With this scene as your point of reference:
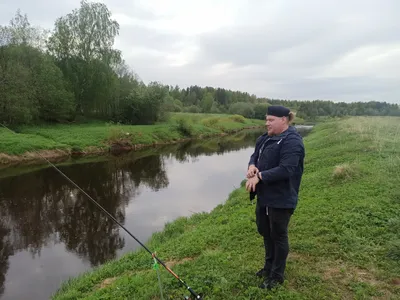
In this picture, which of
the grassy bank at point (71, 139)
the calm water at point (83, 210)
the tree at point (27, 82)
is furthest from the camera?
the tree at point (27, 82)

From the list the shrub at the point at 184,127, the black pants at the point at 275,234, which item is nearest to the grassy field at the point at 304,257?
the black pants at the point at 275,234

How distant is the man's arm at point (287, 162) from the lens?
12.1ft

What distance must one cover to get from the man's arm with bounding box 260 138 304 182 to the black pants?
49 centimetres

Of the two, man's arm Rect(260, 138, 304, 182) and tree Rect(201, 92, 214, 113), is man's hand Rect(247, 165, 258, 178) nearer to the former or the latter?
man's arm Rect(260, 138, 304, 182)

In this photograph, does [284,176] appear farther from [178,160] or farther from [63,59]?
[63,59]

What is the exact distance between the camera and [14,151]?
21.6m

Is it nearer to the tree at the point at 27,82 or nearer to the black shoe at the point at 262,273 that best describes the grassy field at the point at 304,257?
the black shoe at the point at 262,273

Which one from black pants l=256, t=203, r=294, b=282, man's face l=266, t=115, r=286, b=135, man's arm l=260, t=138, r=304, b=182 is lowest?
black pants l=256, t=203, r=294, b=282

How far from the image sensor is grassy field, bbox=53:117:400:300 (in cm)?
422

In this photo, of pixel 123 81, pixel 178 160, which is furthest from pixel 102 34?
pixel 178 160

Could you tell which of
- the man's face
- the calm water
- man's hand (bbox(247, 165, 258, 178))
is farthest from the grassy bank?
the man's face

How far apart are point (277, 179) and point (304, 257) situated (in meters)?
2.16

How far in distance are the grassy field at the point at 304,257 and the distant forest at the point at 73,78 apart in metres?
24.7

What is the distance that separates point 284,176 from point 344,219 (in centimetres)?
337
